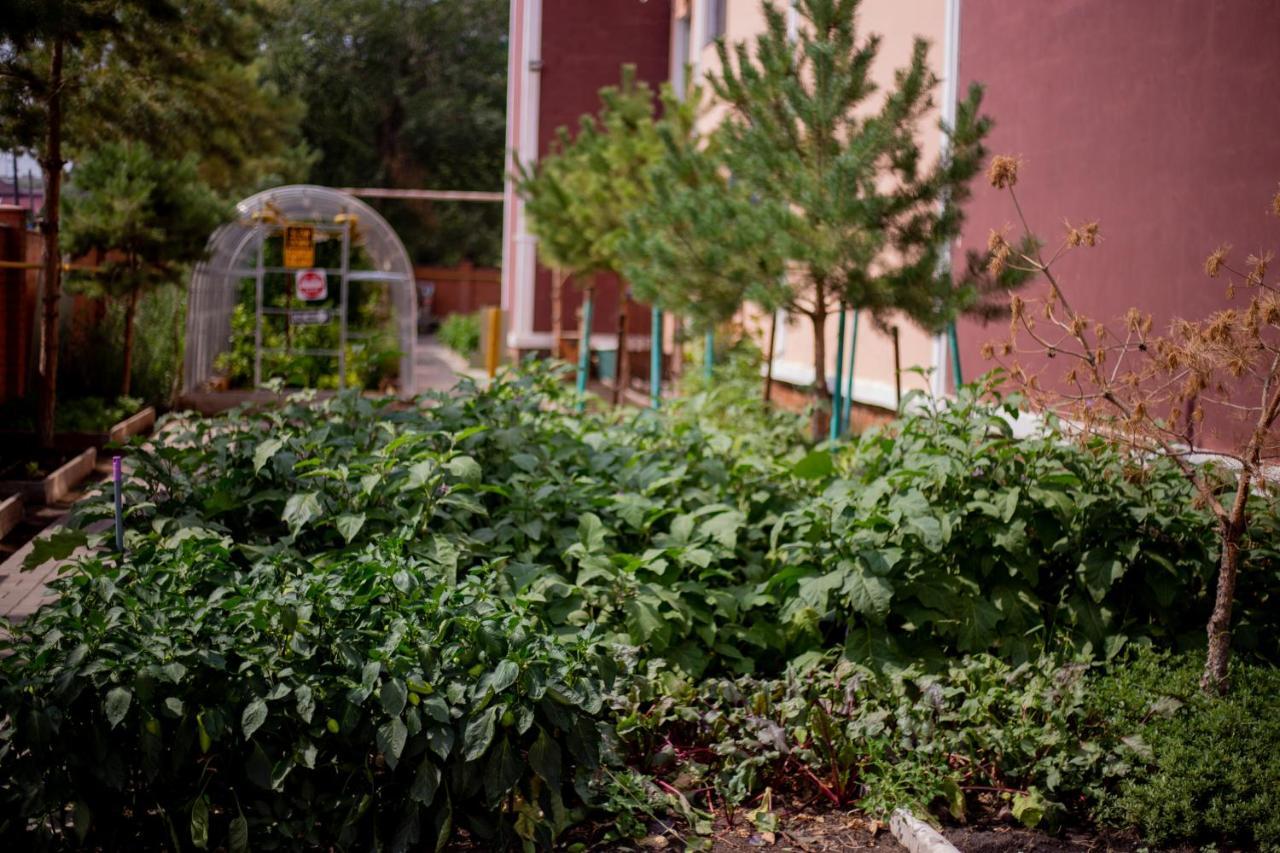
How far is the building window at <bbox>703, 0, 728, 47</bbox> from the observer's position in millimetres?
16797

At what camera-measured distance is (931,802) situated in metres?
4.37

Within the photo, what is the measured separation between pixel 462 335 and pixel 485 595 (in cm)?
3033

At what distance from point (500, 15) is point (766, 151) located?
42203 millimetres

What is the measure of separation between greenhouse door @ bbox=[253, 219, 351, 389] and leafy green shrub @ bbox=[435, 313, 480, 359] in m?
12.1

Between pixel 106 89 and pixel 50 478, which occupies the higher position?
pixel 106 89

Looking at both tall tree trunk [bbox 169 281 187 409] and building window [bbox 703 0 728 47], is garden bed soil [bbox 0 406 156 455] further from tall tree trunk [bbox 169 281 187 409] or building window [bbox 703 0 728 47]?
building window [bbox 703 0 728 47]

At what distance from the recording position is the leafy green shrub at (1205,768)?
4043 millimetres

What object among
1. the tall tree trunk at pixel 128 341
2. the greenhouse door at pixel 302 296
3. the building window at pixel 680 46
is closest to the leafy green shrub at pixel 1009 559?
the tall tree trunk at pixel 128 341

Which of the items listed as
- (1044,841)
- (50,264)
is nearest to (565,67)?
(50,264)

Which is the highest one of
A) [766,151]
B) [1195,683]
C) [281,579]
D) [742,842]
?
[766,151]

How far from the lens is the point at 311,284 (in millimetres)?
17297

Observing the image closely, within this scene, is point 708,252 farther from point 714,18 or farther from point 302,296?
point 302,296

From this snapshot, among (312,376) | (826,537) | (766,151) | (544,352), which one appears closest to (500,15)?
(544,352)

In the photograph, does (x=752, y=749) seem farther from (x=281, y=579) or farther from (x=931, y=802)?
(x=281, y=579)
